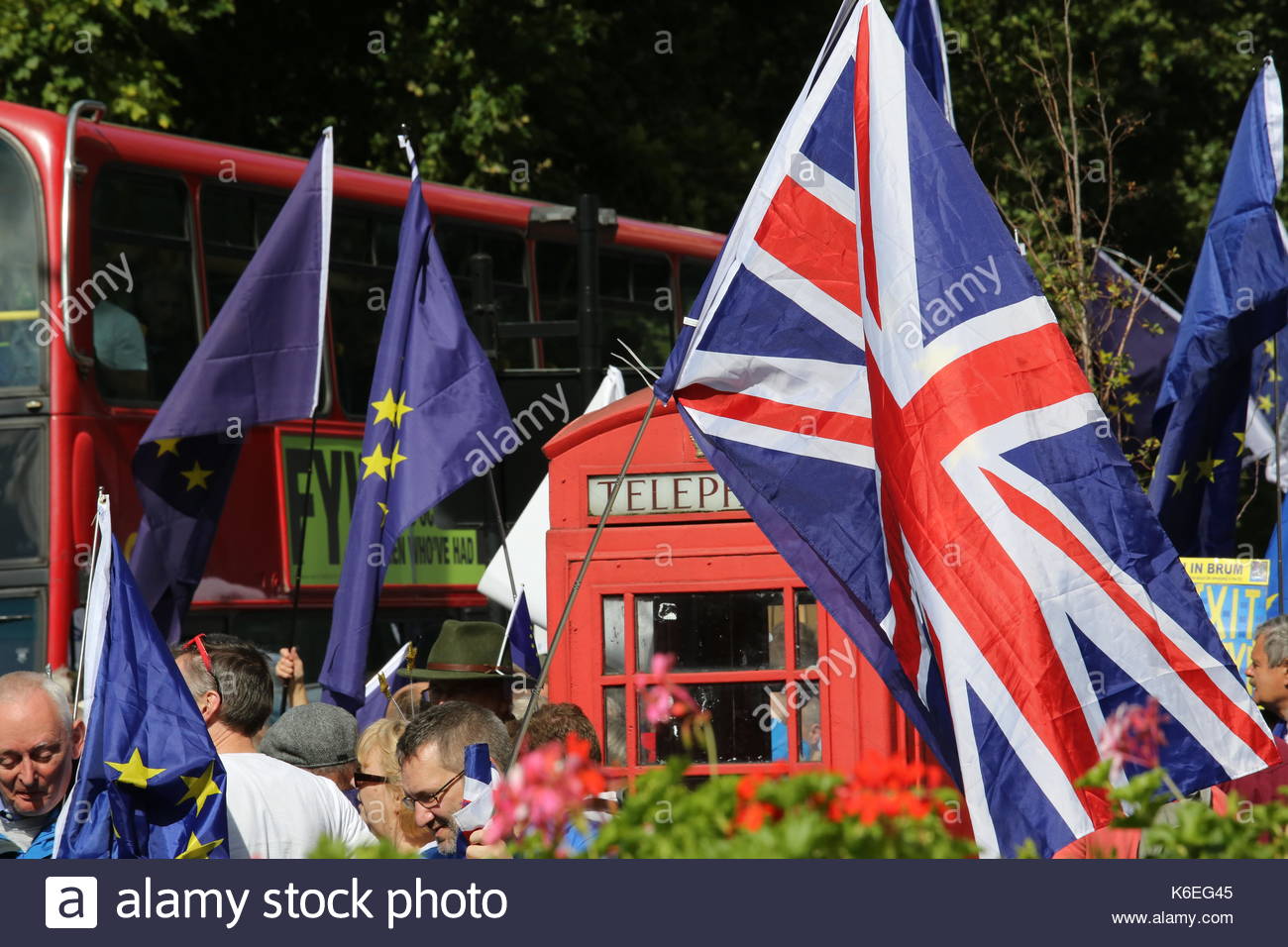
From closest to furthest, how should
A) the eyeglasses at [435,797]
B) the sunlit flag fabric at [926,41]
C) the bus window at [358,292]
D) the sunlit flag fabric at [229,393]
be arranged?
the eyeglasses at [435,797]
the sunlit flag fabric at [926,41]
the sunlit flag fabric at [229,393]
the bus window at [358,292]

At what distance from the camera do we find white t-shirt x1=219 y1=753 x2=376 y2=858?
461cm

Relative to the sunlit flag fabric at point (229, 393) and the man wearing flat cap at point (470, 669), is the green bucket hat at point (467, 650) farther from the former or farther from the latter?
the sunlit flag fabric at point (229, 393)

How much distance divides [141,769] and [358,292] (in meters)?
6.58

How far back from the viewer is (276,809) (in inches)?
185

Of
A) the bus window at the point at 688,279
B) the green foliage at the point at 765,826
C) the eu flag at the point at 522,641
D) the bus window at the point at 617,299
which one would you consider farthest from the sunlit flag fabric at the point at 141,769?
the bus window at the point at 688,279

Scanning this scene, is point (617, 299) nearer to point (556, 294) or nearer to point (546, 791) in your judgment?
point (556, 294)

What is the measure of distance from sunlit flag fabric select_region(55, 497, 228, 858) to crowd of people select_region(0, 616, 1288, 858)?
0.12m

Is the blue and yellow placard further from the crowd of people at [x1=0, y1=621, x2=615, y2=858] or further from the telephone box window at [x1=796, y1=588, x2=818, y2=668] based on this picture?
the crowd of people at [x1=0, y1=621, x2=615, y2=858]

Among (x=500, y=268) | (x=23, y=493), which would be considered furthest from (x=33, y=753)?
(x=500, y=268)

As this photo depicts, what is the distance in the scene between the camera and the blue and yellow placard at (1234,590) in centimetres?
784

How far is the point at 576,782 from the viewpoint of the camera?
2.33 metres

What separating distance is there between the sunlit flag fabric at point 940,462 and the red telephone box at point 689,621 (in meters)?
1.69

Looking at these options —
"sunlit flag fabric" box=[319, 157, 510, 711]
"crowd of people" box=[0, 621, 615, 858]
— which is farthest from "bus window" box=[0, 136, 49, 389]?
"crowd of people" box=[0, 621, 615, 858]

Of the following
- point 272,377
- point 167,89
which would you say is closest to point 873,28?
point 272,377
